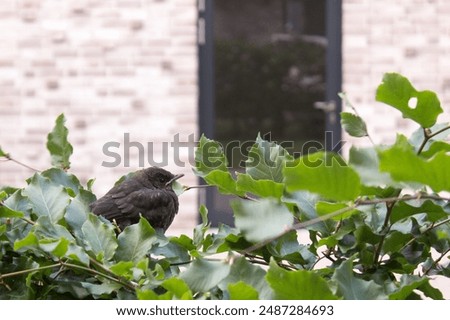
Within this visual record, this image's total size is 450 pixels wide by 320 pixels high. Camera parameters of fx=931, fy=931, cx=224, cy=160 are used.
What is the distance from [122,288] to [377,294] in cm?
43

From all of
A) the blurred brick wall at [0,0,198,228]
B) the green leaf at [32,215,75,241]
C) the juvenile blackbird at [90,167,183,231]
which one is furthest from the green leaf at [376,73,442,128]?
the blurred brick wall at [0,0,198,228]

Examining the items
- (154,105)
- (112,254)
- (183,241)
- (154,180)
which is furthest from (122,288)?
(154,105)

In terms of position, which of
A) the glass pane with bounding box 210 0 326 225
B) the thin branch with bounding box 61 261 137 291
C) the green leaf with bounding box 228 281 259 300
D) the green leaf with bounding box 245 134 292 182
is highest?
the green leaf with bounding box 245 134 292 182

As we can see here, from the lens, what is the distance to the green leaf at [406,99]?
1.47 metres

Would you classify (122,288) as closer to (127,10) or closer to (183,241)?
(183,241)

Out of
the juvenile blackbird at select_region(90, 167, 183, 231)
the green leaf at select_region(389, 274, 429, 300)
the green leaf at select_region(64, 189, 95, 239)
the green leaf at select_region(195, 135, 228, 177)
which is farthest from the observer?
the juvenile blackbird at select_region(90, 167, 183, 231)

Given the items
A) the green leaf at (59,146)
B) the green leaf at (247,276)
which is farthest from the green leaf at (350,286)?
the green leaf at (59,146)

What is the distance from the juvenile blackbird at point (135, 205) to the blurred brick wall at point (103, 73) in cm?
711

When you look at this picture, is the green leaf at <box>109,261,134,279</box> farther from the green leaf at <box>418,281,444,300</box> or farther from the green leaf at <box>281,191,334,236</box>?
the green leaf at <box>418,281,444,300</box>

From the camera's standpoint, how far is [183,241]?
1705 mm

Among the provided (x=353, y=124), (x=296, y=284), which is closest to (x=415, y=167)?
(x=296, y=284)

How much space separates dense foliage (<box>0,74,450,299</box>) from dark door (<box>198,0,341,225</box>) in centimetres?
813

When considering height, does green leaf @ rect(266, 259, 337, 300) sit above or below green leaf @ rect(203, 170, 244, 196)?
below

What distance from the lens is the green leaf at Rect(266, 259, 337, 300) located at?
48.6 inches
